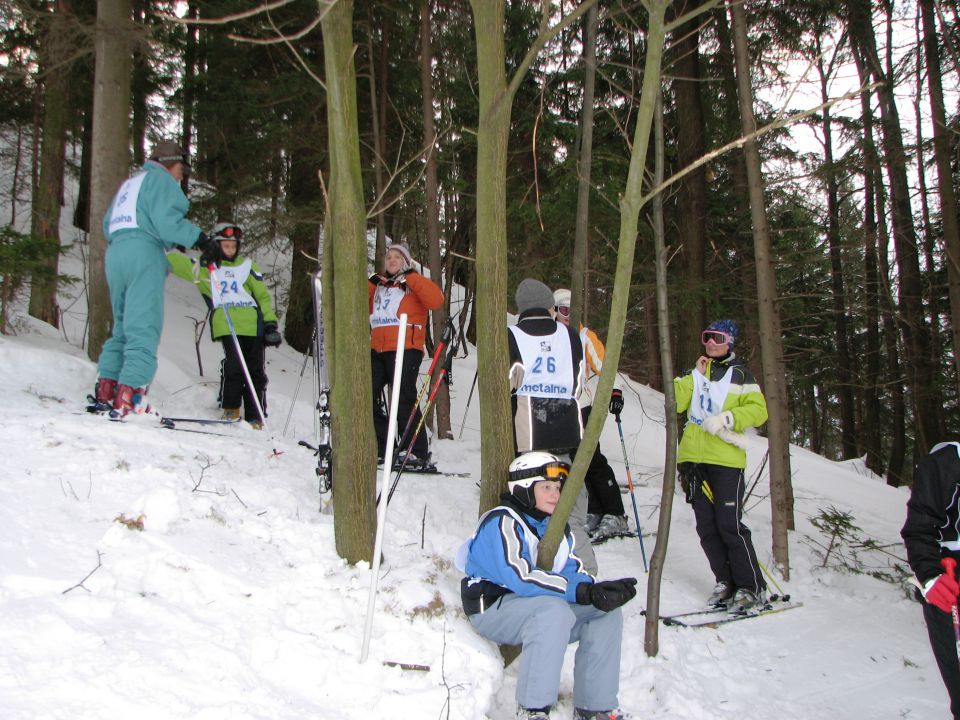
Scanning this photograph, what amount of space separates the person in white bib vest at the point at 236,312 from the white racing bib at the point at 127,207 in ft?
3.14

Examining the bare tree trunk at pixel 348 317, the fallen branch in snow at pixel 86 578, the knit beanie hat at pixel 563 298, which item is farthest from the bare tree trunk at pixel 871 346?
the fallen branch in snow at pixel 86 578

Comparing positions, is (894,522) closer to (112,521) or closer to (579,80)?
(579,80)

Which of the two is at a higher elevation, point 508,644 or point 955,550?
point 955,550

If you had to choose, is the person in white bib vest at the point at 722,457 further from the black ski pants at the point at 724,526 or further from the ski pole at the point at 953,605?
the ski pole at the point at 953,605

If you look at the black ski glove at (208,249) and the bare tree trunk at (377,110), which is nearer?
the black ski glove at (208,249)

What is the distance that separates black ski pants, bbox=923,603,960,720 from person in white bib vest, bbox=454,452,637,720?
135 centimetres

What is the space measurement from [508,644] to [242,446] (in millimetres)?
2754

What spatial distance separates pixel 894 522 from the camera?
10398 millimetres

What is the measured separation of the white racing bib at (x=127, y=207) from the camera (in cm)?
600

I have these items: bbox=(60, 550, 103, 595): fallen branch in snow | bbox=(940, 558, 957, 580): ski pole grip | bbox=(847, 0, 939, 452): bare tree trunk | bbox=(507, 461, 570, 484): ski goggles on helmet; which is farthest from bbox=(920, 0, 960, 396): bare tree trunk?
bbox=(60, 550, 103, 595): fallen branch in snow

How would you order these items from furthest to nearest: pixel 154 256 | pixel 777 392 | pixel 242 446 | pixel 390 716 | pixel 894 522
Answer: pixel 894 522
pixel 777 392
pixel 154 256
pixel 242 446
pixel 390 716

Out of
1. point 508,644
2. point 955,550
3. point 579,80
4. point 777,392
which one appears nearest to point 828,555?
point 777,392

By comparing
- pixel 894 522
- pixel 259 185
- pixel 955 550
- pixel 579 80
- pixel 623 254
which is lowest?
pixel 894 522

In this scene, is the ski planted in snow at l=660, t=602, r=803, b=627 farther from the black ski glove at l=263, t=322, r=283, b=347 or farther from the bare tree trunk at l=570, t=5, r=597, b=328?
the black ski glove at l=263, t=322, r=283, b=347
